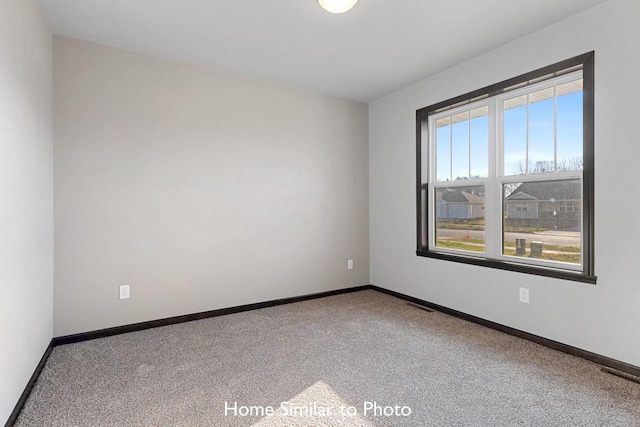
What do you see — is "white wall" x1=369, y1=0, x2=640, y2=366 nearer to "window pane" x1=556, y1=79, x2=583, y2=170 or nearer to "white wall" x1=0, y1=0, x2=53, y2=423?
"window pane" x1=556, y1=79, x2=583, y2=170

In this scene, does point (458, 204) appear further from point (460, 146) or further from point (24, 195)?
point (24, 195)

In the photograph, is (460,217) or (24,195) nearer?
(24,195)

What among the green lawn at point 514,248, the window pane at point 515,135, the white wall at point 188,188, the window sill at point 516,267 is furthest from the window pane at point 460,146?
the white wall at point 188,188

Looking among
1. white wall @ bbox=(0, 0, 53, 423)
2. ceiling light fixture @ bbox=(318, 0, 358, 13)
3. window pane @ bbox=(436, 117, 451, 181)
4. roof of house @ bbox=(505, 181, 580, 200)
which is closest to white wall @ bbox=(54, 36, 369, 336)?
white wall @ bbox=(0, 0, 53, 423)

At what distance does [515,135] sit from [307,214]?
7.53 feet

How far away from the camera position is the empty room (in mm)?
1922

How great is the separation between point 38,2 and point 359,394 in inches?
131

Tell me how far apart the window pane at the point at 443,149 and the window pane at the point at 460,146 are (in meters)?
0.05

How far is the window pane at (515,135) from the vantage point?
2896mm

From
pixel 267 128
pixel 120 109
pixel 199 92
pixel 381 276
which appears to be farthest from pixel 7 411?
pixel 381 276

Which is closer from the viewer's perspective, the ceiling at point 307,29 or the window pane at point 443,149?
the ceiling at point 307,29

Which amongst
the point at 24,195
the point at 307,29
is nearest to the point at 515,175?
the point at 307,29

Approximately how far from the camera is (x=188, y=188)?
3.25 metres

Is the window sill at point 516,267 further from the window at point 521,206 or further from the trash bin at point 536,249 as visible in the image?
the window at point 521,206
